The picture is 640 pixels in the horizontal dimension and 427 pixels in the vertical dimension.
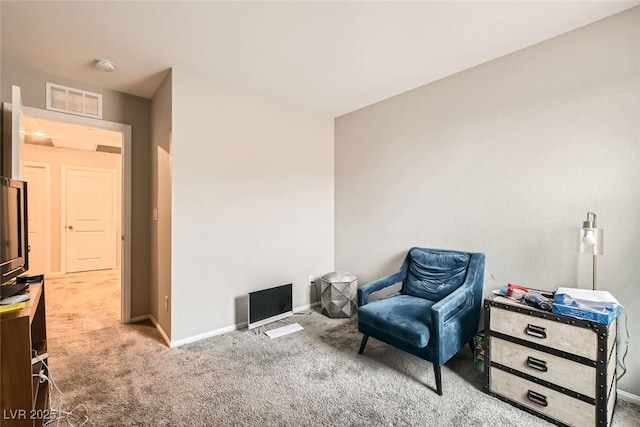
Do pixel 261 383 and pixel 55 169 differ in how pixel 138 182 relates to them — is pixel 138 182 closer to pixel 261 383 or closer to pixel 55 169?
pixel 261 383

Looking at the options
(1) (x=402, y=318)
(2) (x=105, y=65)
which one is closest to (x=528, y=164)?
(1) (x=402, y=318)

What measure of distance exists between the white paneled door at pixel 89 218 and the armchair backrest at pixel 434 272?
6019mm

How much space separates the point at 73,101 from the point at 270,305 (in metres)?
2.76

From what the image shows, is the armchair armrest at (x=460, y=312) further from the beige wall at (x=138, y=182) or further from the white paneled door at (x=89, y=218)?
the white paneled door at (x=89, y=218)

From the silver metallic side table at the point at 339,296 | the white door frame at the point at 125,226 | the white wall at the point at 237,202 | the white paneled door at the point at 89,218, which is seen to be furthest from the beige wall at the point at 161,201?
the white paneled door at the point at 89,218

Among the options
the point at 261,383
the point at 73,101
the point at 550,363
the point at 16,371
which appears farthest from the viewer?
the point at 73,101

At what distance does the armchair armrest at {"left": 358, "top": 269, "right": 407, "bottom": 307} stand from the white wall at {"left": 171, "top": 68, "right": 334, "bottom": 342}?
1.17m

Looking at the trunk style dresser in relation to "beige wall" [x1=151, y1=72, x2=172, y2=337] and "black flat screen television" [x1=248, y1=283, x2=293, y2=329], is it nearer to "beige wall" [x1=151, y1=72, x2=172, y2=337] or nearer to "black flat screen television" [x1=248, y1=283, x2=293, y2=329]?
"black flat screen television" [x1=248, y1=283, x2=293, y2=329]

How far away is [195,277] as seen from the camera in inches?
106

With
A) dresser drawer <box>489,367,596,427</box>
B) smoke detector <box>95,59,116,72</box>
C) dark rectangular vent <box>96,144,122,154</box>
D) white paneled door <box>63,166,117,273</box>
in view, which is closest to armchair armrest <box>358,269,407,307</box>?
dresser drawer <box>489,367,596,427</box>

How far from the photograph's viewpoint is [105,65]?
2.47 m

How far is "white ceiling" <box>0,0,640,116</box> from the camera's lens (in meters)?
1.83

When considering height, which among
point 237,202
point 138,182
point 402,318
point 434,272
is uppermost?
point 138,182

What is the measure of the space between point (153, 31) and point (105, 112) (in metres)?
1.41
